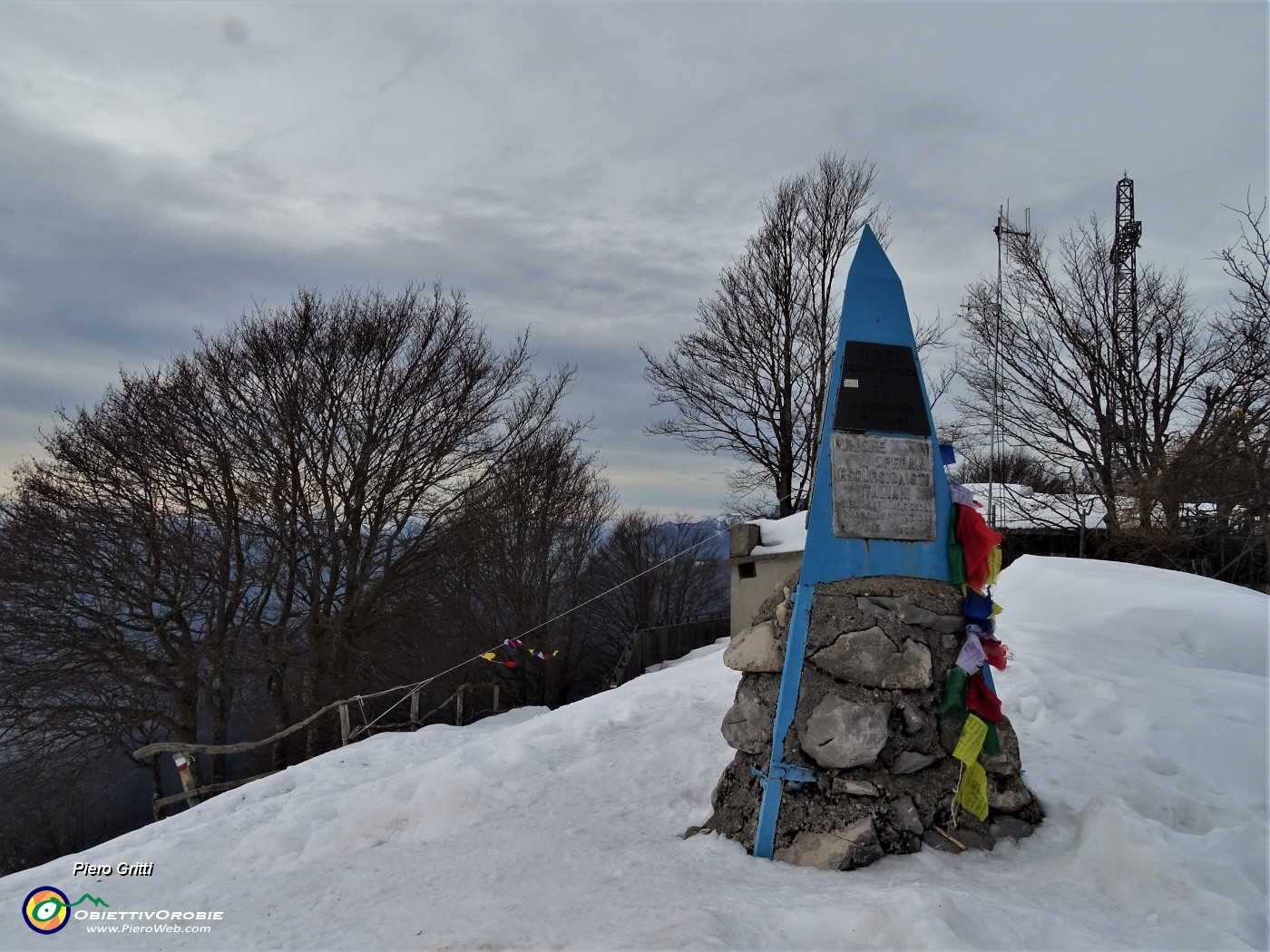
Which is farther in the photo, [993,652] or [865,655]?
[993,652]

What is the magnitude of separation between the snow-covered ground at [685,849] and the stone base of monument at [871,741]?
18cm

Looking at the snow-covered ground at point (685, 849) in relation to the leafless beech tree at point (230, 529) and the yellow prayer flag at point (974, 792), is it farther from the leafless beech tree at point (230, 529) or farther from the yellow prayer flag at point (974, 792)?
the leafless beech tree at point (230, 529)

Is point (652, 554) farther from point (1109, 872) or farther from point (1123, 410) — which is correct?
point (1109, 872)

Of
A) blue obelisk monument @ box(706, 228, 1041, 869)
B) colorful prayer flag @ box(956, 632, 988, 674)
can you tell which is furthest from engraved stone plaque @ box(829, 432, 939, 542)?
colorful prayer flag @ box(956, 632, 988, 674)

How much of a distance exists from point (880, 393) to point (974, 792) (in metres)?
2.33

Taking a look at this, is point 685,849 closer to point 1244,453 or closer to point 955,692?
point 955,692

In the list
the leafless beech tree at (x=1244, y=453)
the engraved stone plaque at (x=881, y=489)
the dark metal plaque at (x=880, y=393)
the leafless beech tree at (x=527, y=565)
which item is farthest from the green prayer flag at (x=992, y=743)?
the leafless beech tree at (x=527, y=565)

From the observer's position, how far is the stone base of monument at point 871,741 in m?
4.16

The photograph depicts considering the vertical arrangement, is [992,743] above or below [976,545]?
below

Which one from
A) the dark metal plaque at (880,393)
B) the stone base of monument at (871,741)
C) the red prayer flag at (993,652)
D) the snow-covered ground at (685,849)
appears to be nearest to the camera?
the snow-covered ground at (685,849)

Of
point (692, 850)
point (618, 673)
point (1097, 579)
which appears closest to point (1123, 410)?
point (1097, 579)

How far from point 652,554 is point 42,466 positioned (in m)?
27.9

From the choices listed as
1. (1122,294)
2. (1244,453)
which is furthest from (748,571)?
(1122,294)

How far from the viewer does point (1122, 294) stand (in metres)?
20.3
